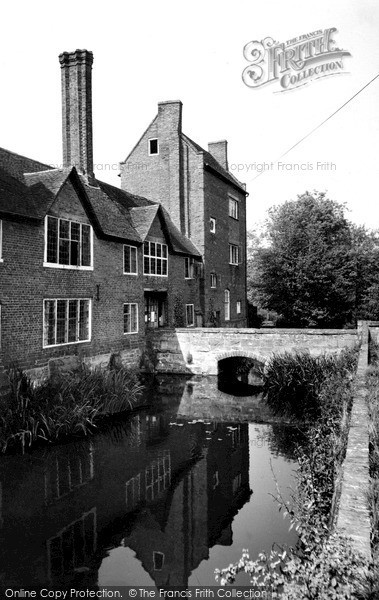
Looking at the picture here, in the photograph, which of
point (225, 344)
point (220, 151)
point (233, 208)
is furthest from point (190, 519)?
point (220, 151)

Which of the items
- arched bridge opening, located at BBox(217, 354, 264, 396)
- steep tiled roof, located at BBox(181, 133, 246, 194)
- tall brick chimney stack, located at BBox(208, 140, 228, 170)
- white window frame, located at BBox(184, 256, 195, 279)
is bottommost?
arched bridge opening, located at BBox(217, 354, 264, 396)

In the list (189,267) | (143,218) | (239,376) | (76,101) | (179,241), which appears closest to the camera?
Answer: (76,101)

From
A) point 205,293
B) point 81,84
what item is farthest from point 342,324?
point 81,84

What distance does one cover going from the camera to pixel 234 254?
1304 inches

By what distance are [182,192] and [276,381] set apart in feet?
48.0

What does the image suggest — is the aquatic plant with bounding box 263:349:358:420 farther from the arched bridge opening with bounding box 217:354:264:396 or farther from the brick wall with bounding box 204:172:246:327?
the brick wall with bounding box 204:172:246:327

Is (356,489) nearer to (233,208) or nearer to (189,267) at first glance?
(189,267)

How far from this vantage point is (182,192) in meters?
27.2

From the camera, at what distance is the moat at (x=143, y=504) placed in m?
6.18

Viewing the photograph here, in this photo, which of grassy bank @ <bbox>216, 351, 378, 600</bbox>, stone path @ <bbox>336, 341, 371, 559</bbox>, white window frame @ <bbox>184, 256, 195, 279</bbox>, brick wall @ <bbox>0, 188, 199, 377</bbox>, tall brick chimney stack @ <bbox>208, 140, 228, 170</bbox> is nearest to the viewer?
grassy bank @ <bbox>216, 351, 378, 600</bbox>

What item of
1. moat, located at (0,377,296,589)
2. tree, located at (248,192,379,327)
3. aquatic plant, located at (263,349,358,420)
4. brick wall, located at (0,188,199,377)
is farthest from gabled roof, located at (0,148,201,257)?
tree, located at (248,192,379,327)

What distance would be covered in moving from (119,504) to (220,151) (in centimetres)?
3164

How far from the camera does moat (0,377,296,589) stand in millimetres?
6180

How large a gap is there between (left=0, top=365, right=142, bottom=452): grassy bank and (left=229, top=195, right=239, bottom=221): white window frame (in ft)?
67.7
